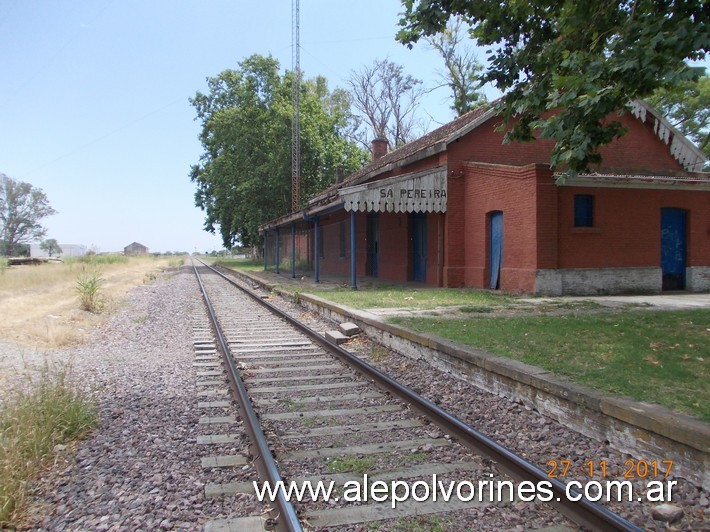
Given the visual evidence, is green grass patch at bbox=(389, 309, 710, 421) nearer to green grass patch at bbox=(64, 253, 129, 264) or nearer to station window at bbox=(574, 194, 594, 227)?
station window at bbox=(574, 194, 594, 227)

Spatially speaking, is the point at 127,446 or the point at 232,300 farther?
the point at 232,300

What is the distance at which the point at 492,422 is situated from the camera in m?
4.90

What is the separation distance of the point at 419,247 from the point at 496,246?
4.19 m

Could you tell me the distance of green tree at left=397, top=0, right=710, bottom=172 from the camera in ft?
17.4

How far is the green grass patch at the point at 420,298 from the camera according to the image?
11305 mm

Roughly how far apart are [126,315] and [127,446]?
9752 mm

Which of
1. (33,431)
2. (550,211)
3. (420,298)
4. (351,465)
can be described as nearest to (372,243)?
(420,298)

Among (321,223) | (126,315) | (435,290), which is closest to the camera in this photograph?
(126,315)

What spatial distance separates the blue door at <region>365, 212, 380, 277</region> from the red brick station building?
3.94 m

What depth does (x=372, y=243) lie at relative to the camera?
22.4 metres

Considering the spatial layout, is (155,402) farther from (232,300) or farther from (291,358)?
(232,300)

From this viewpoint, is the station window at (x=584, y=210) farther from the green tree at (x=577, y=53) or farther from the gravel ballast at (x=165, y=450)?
the gravel ballast at (x=165, y=450)

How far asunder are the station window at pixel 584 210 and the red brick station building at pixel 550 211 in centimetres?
3

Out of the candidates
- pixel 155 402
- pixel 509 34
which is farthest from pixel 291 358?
pixel 509 34
